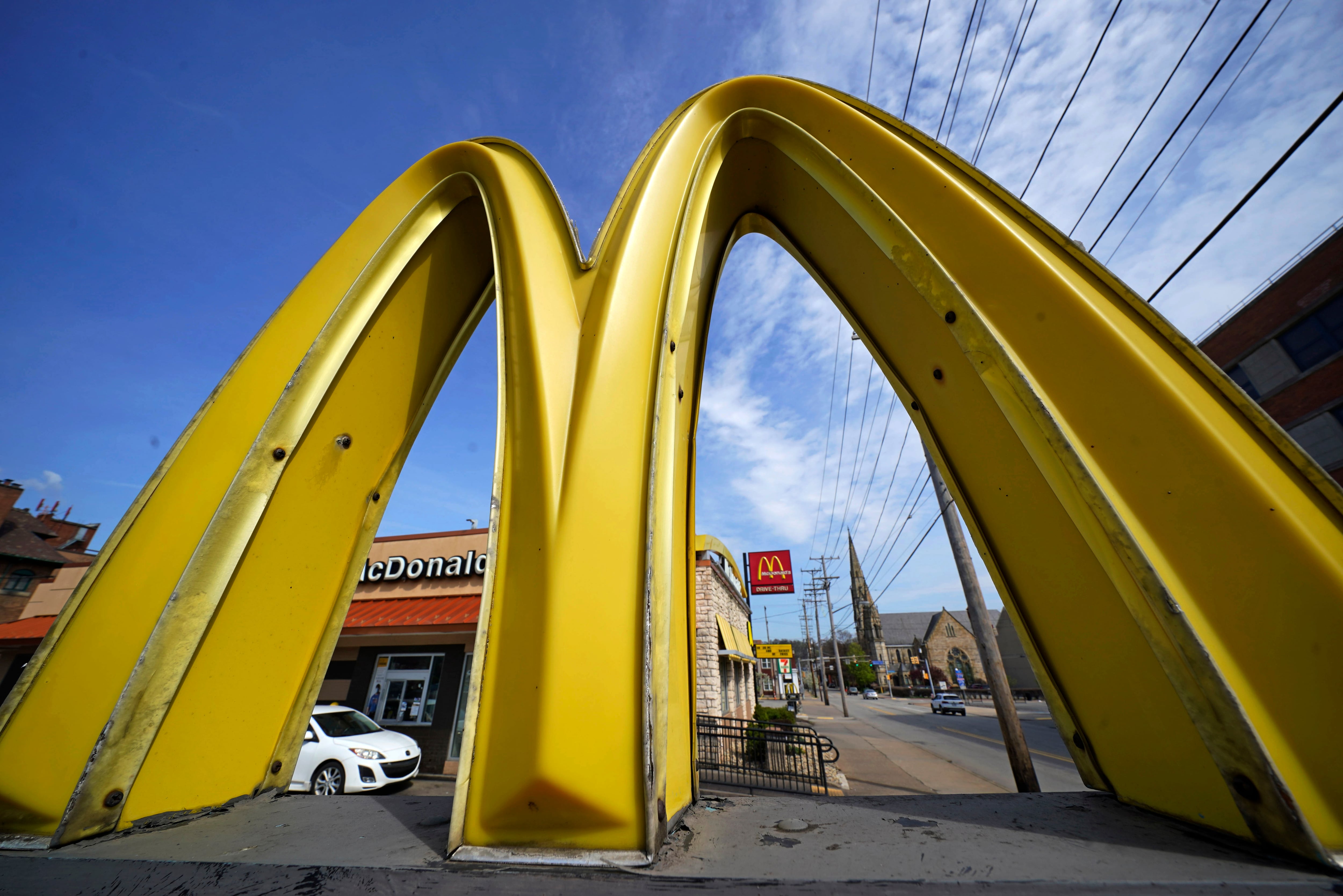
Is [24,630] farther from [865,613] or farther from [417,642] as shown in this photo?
[865,613]

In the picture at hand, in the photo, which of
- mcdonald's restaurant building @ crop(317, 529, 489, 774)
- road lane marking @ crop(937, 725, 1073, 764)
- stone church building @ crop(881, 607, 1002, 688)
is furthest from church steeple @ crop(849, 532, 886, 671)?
mcdonald's restaurant building @ crop(317, 529, 489, 774)

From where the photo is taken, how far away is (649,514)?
1821 mm

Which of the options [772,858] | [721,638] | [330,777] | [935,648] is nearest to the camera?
[772,858]

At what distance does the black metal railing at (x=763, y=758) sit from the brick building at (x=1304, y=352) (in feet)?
58.0

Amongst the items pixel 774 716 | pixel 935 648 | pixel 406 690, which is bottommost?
pixel 774 716

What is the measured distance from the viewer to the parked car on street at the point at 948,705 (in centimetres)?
3093

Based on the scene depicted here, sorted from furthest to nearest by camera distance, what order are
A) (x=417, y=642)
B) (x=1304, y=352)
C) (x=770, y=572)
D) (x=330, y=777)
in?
(x=770, y=572) < (x=1304, y=352) < (x=417, y=642) < (x=330, y=777)

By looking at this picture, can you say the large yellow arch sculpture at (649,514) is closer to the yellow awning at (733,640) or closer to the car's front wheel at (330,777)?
the car's front wheel at (330,777)

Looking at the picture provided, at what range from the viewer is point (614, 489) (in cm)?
188

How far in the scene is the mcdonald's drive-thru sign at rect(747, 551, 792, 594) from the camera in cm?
2122

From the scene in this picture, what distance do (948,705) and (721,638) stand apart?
85.6 feet

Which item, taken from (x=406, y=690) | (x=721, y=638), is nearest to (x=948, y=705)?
(x=721, y=638)

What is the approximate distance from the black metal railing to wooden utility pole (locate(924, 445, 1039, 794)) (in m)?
2.65

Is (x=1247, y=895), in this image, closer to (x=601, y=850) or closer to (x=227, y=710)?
(x=601, y=850)
